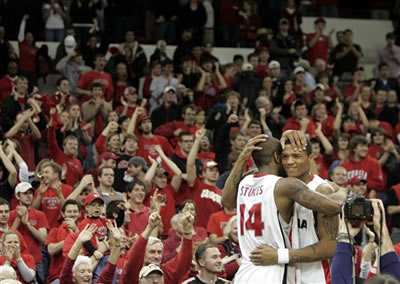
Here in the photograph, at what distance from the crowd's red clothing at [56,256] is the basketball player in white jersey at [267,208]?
4374 millimetres

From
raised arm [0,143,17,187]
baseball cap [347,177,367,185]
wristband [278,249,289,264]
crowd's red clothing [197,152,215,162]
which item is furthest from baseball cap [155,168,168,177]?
wristband [278,249,289,264]

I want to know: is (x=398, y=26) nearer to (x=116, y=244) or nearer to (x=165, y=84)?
(x=165, y=84)

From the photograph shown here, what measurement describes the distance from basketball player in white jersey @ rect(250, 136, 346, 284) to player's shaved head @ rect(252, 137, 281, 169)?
0.09 metres

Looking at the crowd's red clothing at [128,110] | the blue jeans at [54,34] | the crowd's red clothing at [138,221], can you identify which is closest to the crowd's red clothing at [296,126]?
the crowd's red clothing at [128,110]

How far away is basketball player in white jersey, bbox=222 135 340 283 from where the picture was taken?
8.39 m

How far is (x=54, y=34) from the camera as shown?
21297 millimetres

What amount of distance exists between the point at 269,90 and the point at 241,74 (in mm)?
1011

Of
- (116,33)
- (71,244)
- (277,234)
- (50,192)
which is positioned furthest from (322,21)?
(277,234)

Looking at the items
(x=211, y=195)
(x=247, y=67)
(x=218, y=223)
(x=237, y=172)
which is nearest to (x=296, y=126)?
(x=247, y=67)

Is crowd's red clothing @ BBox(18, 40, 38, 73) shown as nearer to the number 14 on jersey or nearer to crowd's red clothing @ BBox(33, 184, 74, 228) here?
crowd's red clothing @ BBox(33, 184, 74, 228)

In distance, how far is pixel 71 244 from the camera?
12.2m

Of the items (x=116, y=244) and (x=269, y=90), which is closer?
(x=116, y=244)

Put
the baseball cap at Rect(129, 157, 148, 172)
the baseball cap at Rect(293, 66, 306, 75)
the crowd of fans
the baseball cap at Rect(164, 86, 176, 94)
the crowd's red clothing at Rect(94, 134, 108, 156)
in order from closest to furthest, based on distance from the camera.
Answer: the crowd of fans → the baseball cap at Rect(129, 157, 148, 172) → the crowd's red clothing at Rect(94, 134, 108, 156) → the baseball cap at Rect(164, 86, 176, 94) → the baseball cap at Rect(293, 66, 306, 75)

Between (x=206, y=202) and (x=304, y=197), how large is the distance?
7037 mm
